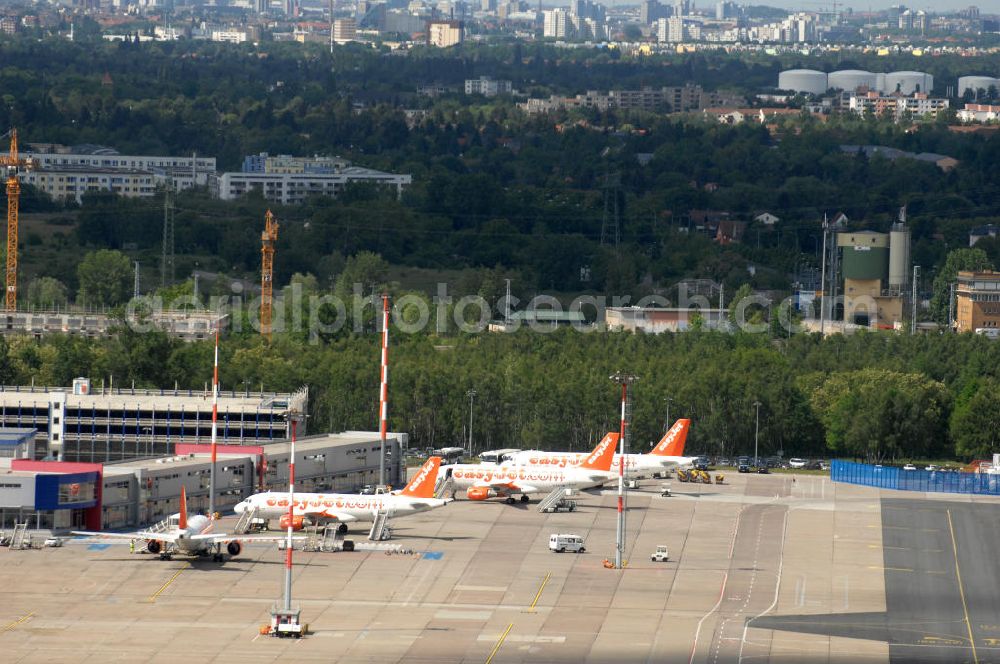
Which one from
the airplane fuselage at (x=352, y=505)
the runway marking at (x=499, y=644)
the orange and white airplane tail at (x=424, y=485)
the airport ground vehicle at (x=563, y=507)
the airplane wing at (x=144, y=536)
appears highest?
the orange and white airplane tail at (x=424, y=485)

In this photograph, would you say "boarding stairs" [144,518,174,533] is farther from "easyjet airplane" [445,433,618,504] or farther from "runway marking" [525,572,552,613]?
"easyjet airplane" [445,433,618,504]

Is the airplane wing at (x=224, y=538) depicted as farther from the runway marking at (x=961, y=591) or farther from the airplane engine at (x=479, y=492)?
the runway marking at (x=961, y=591)

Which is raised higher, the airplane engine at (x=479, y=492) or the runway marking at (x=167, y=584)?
the airplane engine at (x=479, y=492)

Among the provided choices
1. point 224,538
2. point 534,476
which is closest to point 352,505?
point 224,538

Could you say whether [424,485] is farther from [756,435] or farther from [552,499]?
[756,435]

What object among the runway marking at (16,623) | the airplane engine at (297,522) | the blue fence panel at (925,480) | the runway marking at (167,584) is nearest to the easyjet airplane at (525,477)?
the airplane engine at (297,522)

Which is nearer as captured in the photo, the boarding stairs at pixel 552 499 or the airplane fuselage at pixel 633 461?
the boarding stairs at pixel 552 499
